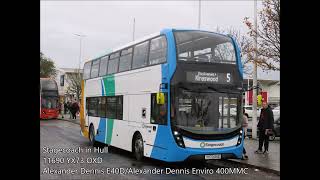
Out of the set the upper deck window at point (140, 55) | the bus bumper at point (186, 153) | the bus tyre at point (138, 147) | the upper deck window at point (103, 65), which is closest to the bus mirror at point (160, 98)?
the bus bumper at point (186, 153)

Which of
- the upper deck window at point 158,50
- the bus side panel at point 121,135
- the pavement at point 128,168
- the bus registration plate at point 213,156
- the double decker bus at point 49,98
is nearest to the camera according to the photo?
the pavement at point 128,168

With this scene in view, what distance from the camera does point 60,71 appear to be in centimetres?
6569

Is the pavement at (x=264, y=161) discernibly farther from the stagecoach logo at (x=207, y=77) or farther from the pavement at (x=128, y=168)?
the stagecoach logo at (x=207, y=77)

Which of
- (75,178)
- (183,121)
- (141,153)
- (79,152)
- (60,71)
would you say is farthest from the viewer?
(60,71)

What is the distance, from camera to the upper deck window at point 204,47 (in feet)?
35.8

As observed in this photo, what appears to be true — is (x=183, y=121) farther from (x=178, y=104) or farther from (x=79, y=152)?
(x=79, y=152)

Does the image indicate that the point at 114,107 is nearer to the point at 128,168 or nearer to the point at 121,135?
the point at 121,135

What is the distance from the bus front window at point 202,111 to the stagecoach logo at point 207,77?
33 cm

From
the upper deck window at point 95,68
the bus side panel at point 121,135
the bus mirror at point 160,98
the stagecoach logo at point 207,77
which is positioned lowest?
the bus side panel at point 121,135
